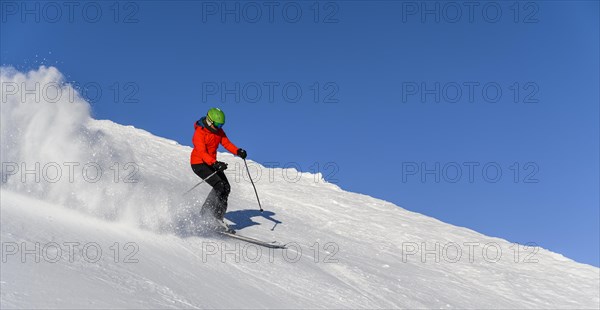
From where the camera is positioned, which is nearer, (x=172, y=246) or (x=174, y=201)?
(x=172, y=246)

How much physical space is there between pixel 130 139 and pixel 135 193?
1019cm

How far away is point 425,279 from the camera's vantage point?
9.66 m

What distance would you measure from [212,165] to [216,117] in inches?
32.6

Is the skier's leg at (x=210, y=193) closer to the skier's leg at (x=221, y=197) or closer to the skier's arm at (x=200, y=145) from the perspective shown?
the skier's leg at (x=221, y=197)

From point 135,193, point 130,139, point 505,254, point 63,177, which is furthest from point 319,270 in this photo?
point 130,139

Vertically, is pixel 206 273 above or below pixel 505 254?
below

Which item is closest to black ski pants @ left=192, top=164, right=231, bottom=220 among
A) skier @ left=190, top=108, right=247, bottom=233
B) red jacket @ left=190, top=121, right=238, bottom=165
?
skier @ left=190, top=108, right=247, bottom=233

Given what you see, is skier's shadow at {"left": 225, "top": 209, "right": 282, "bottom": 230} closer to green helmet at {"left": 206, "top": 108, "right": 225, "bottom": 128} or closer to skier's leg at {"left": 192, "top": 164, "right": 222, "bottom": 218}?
skier's leg at {"left": 192, "top": 164, "right": 222, "bottom": 218}

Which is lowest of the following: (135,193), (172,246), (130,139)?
(172,246)

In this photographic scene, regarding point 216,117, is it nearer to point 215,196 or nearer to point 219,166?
point 219,166

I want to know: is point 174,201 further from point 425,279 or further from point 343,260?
point 425,279

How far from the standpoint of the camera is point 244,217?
11.3 m

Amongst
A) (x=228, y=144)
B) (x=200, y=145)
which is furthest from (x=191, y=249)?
(x=228, y=144)

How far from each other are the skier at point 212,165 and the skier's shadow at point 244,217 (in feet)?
4.37
